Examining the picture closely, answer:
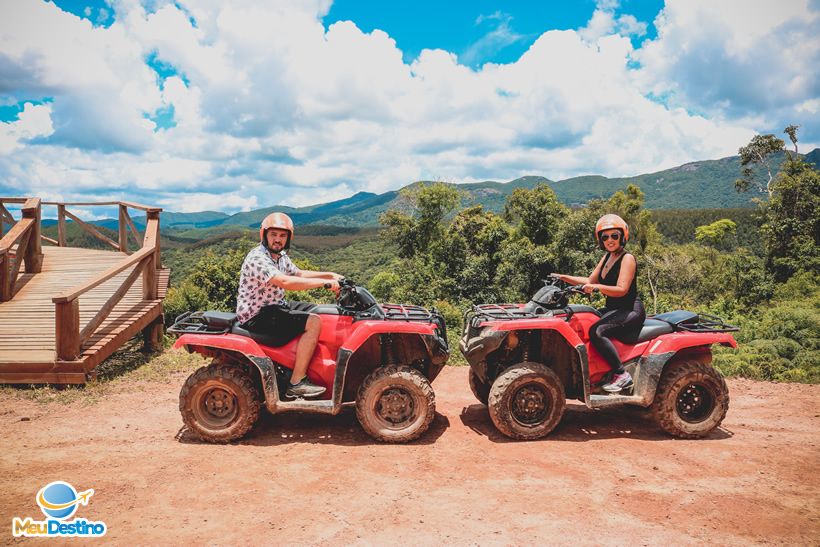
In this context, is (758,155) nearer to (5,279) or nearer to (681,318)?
(681,318)

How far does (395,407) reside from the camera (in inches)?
215

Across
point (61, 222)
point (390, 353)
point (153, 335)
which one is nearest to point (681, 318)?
point (390, 353)

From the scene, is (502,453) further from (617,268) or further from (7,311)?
(7,311)

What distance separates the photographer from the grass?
7121 millimetres

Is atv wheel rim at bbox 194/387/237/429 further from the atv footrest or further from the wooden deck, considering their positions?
the atv footrest

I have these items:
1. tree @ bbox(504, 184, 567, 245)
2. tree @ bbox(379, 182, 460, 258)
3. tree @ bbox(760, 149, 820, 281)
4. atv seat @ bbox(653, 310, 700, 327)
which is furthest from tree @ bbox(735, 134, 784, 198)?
atv seat @ bbox(653, 310, 700, 327)

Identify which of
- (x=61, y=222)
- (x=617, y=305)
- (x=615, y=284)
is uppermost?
(x=61, y=222)

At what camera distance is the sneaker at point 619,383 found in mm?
5629

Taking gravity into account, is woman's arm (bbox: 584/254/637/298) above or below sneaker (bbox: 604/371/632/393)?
above

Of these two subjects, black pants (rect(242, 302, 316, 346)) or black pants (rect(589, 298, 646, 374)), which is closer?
black pants (rect(242, 302, 316, 346))

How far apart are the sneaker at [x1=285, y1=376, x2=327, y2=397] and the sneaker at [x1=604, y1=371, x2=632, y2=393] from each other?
3207 mm

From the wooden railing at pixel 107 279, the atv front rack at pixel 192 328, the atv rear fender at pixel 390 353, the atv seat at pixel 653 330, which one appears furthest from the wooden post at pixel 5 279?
the atv seat at pixel 653 330

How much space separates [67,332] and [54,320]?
1.96 m

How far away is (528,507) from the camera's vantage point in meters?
4.02
